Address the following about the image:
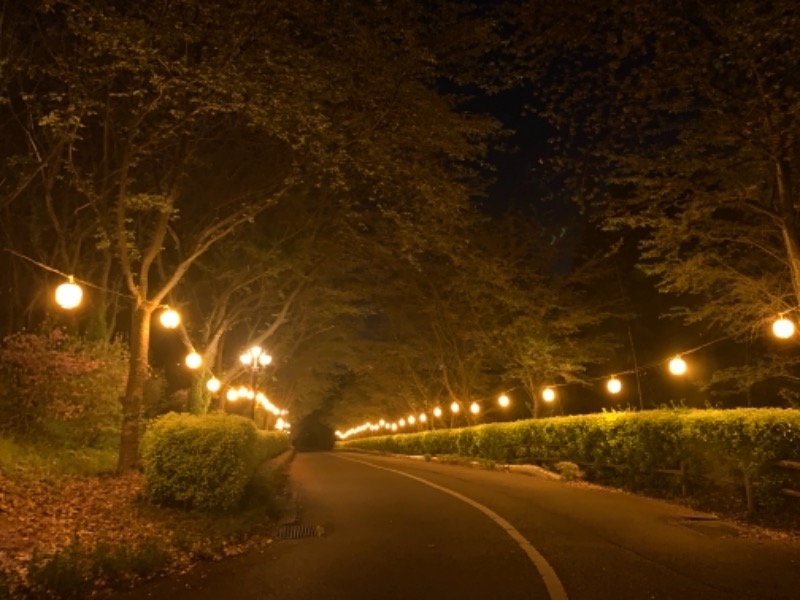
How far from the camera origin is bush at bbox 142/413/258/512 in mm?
11602

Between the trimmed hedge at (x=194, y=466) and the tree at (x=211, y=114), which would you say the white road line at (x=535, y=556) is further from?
the tree at (x=211, y=114)

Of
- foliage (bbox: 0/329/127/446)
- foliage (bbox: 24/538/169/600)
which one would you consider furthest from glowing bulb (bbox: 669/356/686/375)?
foliage (bbox: 0/329/127/446)

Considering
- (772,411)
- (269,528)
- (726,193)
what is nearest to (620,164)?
(726,193)

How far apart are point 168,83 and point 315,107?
2644 mm

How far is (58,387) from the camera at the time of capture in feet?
54.2

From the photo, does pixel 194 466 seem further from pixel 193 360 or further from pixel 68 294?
pixel 193 360

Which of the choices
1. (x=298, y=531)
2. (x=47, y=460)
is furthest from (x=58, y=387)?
(x=298, y=531)

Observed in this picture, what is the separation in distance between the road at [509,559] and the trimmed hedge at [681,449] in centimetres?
120

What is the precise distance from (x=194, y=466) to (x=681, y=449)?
10.1 meters

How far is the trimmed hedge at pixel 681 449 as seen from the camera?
443 inches

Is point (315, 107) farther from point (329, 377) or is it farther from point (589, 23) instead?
point (329, 377)

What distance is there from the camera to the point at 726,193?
44.7 ft

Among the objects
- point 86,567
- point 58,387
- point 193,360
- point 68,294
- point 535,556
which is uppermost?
point 193,360

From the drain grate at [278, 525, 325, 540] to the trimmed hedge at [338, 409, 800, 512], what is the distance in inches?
292
